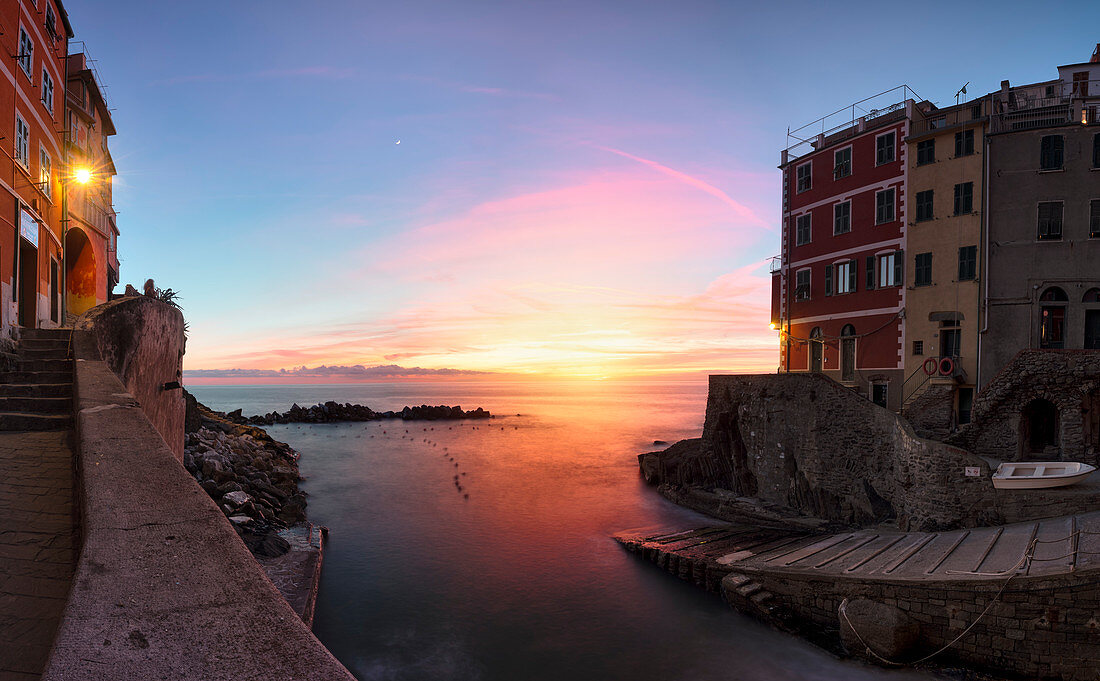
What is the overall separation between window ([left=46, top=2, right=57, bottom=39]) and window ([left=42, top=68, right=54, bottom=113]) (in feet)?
5.59

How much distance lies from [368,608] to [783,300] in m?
26.4

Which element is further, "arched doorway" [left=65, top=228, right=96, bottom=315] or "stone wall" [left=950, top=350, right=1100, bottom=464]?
"arched doorway" [left=65, top=228, right=96, bottom=315]

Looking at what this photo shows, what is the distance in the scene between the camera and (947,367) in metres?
23.6

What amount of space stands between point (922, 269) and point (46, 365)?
1234 inches

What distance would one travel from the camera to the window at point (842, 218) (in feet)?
92.2

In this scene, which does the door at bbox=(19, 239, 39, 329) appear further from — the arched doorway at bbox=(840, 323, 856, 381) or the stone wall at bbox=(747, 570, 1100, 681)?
the arched doorway at bbox=(840, 323, 856, 381)

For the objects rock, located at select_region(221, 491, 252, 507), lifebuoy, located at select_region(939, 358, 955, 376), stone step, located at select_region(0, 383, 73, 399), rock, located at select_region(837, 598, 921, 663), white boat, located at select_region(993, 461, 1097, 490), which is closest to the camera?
stone step, located at select_region(0, 383, 73, 399)

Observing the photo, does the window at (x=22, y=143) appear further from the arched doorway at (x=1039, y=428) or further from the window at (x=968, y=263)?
the window at (x=968, y=263)

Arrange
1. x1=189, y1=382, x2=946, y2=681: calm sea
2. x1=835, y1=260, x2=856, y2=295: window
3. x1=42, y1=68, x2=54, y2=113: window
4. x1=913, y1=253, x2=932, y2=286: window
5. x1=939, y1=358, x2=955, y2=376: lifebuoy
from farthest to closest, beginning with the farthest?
x1=835, y1=260, x2=856, y2=295: window → x1=913, y1=253, x2=932, y2=286: window → x1=939, y1=358, x2=955, y2=376: lifebuoy → x1=42, y1=68, x2=54, y2=113: window → x1=189, y1=382, x2=946, y2=681: calm sea

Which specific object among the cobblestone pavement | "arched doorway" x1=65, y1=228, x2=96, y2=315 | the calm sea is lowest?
the calm sea

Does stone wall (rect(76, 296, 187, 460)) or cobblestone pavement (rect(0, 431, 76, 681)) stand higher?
stone wall (rect(76, 296, 187, 460))

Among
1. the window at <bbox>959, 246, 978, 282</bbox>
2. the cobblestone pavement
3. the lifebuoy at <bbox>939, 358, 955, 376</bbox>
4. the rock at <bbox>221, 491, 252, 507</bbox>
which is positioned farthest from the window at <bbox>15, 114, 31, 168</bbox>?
the window at <bbox>959, 246, 978, 282</bbox>

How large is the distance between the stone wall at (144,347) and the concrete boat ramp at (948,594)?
56.4 feet

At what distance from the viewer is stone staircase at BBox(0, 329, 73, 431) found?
25.6 ft
